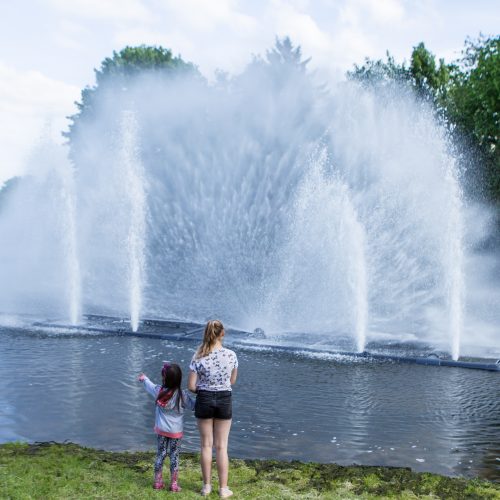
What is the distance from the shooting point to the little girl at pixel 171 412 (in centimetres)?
684

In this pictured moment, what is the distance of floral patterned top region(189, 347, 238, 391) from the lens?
667 cm

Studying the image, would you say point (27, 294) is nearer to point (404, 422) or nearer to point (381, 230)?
point (381, 230)

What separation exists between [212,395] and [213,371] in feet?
0.81

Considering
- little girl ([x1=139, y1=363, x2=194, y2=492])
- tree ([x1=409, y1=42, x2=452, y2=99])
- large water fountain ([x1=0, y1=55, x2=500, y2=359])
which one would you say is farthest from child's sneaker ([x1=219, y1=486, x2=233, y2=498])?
tree ([x1=409, y1=42, x2=452, y2=99])

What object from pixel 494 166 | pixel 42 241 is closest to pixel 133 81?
pixel 42 241

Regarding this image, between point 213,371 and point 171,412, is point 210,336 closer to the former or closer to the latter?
point 213,371

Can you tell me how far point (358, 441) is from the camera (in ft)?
30.1

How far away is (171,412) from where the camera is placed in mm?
6898

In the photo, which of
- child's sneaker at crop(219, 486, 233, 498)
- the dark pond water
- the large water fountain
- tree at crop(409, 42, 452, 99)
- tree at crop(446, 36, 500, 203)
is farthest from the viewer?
tree at crop(409, 42, 452, 99)

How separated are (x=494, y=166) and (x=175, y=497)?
32.1 metres

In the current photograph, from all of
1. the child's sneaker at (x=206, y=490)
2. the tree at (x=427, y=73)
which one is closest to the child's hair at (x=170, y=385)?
the child's sneaker at (x=206, y=490)

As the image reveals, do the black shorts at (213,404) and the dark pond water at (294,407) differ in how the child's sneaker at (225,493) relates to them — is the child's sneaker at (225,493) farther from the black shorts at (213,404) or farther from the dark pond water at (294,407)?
the dark pond water at (294,407)

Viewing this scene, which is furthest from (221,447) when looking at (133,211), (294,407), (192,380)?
(133,211)

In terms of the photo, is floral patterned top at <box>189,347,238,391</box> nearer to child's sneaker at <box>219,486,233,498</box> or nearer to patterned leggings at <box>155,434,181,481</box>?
patterned leggings at <box>155,434,181,481</box>
